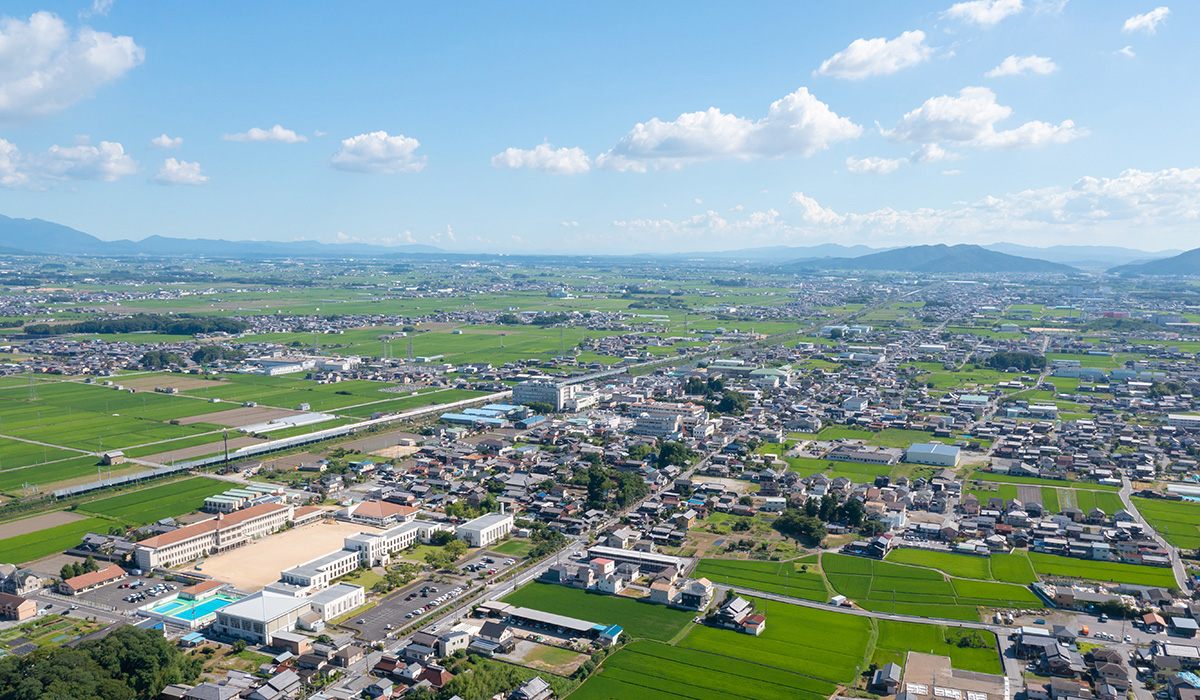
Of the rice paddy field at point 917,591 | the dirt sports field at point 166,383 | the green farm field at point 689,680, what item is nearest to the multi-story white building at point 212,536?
the green farm field at point 689,680

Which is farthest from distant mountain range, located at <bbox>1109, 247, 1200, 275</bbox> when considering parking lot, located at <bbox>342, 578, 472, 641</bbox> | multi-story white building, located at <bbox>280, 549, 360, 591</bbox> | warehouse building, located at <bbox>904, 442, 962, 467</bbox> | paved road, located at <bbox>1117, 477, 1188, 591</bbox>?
multi-story white building, located at <bbox>280, 549, 360, 591</bbox>

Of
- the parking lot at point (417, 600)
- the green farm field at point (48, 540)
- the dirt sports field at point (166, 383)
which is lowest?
the parking lot at point (417, 600)

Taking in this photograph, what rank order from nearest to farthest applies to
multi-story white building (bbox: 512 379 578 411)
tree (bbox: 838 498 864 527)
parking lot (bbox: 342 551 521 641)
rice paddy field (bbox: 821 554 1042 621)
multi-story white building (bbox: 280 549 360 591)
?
parking lot (bbox: 342 551 521 641)
rice paddy field (bbox: 821 554 1042 621)
multi-story white building (bbox: 280 549 360 591)
tree (bbox: 838 498 864 527)
multi-story white building (bbox: 512 379 578 411)

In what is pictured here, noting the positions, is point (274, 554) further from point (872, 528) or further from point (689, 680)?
point (872, 528)

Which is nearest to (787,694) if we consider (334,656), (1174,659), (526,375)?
(1174,659)

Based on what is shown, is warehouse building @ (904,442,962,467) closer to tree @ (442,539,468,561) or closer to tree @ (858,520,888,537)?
tree @ (858,520,888,537)

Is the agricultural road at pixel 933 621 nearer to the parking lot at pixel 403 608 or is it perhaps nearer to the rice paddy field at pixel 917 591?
the rice paddy field at pixel 917 591

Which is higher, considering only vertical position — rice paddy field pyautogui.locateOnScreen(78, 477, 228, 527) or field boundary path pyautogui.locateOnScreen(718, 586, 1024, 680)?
rice paddy field pyautogui.locateOnScreen(78, 477, 228, 527)
